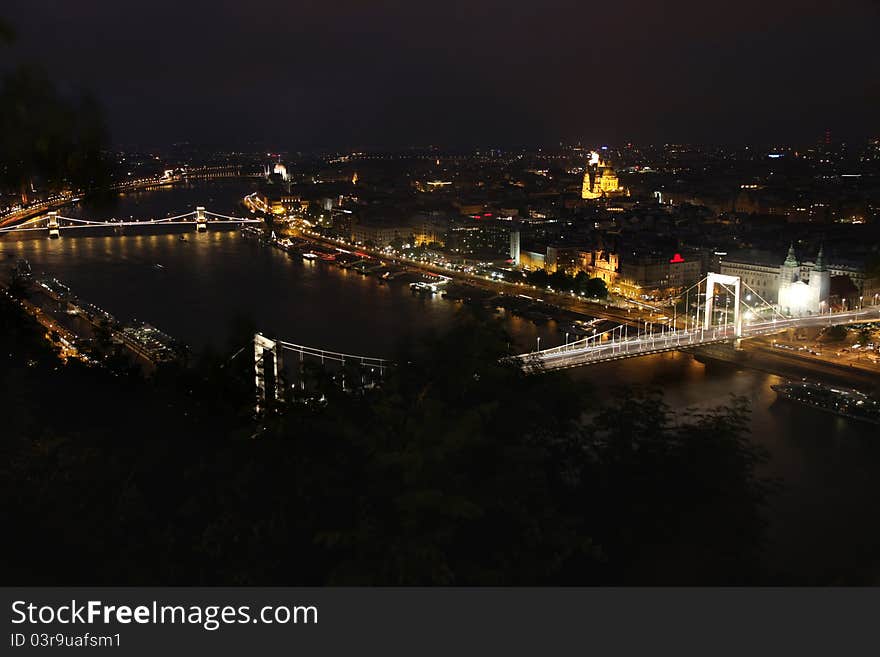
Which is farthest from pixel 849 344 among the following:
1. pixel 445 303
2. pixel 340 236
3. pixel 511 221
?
pixel 340 236

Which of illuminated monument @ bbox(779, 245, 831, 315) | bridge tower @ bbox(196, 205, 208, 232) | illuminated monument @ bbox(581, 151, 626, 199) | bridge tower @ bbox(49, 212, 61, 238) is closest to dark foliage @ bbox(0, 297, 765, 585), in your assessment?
illuminated monument @ bbox(779, 245, 831, 315)

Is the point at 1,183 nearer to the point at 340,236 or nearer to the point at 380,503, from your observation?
the point at 380,503

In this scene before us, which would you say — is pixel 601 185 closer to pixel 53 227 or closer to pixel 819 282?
pixel 53 227

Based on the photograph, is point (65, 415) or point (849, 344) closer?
point (65, 415)

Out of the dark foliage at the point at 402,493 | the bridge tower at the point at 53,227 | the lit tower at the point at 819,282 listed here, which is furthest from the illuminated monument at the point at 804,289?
the bridge tower at the point at 53,227

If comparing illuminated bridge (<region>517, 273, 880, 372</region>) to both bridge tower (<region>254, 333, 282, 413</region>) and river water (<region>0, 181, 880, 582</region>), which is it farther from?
bridge tower (<region>254, 333, 282, 413</region>)

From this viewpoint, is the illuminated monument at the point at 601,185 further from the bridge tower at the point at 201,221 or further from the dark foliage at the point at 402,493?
the dark foliage at the point at 402,493
